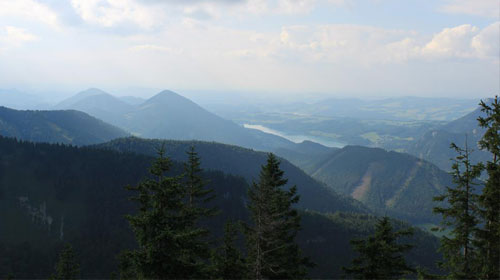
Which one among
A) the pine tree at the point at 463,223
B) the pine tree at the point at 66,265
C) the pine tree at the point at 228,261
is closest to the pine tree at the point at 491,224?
the pine tree at the point at 463,223

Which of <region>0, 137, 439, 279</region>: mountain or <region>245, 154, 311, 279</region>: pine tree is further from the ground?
<region>245, 154, 311, 279</region>: pine tree

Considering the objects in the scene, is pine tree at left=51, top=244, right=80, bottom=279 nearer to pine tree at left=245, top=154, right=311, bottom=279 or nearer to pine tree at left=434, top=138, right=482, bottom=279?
pine tree at left=245, top=154, right=311, bottom=279

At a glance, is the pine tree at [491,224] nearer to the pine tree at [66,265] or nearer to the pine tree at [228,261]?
the pine tree at [228,261]

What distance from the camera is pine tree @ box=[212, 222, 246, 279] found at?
947 inches

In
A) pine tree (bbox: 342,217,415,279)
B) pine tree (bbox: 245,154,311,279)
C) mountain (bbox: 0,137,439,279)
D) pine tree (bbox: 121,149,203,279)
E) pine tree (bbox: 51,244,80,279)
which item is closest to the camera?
pine tree (bbox: 121,149,203,279)

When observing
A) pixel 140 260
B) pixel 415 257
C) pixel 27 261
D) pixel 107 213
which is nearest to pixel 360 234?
pixel 415 257

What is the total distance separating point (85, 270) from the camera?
144250 millimetres

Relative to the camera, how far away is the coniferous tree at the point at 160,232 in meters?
17.6

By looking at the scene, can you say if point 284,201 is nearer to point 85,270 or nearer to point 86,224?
point 85,270

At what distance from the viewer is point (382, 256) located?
24.4 metres

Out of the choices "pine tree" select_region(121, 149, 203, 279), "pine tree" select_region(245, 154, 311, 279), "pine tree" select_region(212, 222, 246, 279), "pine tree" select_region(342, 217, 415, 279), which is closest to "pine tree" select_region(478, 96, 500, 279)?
"pine tree" select_region(342, 217, 415, 279)

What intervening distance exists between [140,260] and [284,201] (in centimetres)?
1239

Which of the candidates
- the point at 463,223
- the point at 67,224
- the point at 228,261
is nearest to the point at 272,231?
the point at 228,261

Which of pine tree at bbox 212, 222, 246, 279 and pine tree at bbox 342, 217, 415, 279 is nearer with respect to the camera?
pine tree at bbox 212, 222, 246, 279
